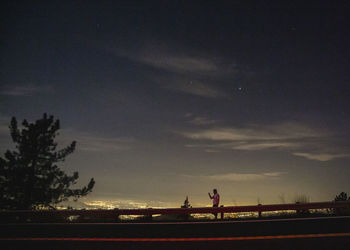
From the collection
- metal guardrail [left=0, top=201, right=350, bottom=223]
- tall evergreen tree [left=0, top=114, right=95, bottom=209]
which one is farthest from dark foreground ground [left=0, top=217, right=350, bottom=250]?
tall evergreen tree [left=0, top=114, right=95, bottom=209]

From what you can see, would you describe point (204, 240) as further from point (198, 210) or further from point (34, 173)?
point (34, 173)

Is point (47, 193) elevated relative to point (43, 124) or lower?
lower

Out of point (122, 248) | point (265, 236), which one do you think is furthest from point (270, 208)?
point (122, 248)

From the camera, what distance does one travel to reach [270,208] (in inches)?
497

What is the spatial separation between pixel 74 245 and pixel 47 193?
25.1 m

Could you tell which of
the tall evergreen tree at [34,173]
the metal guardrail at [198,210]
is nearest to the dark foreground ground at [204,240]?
the metal guardrail at [198,210]

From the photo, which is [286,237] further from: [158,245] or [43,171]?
[43,171]

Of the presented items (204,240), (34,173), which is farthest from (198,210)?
(34,173)

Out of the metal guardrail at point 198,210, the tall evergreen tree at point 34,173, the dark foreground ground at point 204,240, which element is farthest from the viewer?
the tall evergreen tree at point 34,173

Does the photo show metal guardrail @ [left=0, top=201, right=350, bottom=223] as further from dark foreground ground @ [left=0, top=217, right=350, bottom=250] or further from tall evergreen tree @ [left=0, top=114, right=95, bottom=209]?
tall evergreen tree @ [left=0, top=114, right=95, bottom=209]

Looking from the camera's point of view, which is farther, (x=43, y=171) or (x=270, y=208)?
(x=43, y=171)

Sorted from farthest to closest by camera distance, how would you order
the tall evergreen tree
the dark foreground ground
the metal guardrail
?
the tall evergreen tree
the metal guardrail
the dark foreground ground

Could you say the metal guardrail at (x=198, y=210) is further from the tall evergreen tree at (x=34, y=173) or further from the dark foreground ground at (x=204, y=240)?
the tall evergreen tree at (x=34, y=173)

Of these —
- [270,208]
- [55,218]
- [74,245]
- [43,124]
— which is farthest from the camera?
[43,124]
